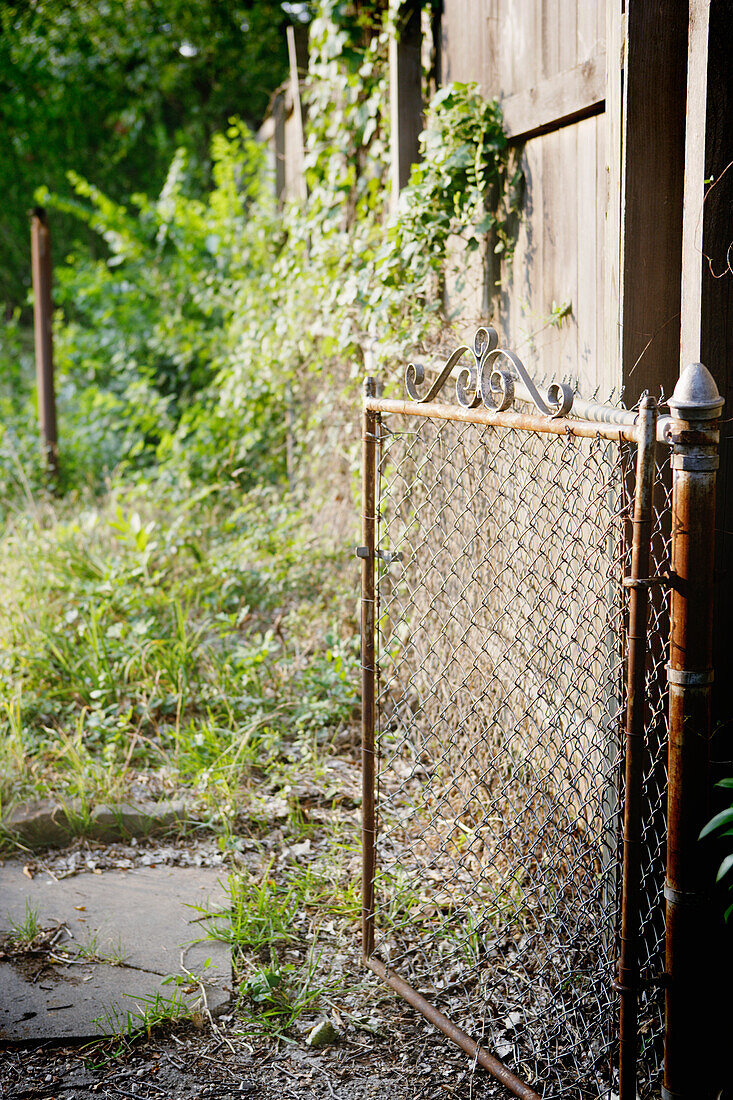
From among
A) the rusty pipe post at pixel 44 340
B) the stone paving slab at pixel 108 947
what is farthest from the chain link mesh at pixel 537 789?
the rusty pipe post at pixel 44 340

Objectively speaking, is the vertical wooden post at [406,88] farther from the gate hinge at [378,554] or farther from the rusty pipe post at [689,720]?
the rusty pipe post at [689,720]

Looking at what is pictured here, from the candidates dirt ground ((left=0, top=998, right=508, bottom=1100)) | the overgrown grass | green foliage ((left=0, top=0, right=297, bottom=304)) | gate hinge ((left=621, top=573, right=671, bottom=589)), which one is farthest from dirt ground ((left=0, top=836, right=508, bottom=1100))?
green foliage ((left=0, top=0, right=297, bottom=304))

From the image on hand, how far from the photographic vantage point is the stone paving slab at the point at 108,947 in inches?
95.8

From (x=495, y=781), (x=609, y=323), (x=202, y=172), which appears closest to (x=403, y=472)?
(x=495, y=781)

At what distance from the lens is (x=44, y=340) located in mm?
7000

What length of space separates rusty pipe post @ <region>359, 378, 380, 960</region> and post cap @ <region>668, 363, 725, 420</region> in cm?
105

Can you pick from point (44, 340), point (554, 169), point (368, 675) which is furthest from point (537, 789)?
point (44, 340)

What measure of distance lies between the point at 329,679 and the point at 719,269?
2.44m

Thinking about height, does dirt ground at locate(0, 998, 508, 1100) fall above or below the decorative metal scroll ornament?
below

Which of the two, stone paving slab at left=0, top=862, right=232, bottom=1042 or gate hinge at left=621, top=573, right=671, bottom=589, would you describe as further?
stone paving slab at left=0, top=862, right=232, bottom=1042

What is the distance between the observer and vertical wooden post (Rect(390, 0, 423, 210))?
3.68 meters

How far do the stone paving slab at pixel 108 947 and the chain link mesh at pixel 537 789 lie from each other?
0.56 m

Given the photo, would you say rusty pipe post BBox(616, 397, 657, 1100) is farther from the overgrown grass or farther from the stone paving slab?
the overgrown grass

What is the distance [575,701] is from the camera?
262 cm
